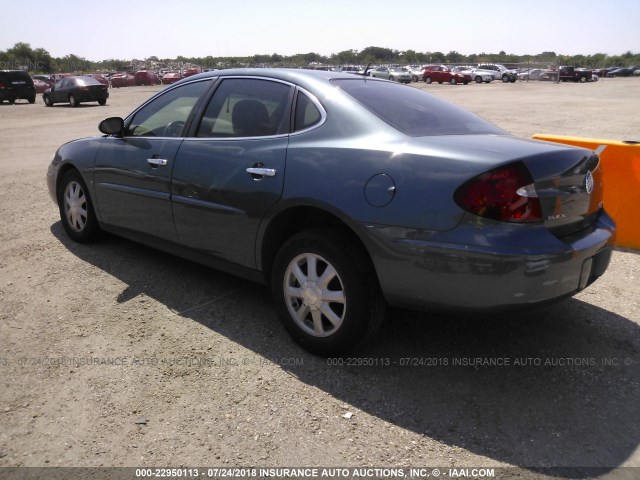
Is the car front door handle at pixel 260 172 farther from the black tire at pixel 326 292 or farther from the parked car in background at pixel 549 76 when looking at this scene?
the parked car in background at pixel 549 76

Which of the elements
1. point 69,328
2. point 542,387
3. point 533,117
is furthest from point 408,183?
point 533,117

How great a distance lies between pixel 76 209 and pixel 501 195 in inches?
163

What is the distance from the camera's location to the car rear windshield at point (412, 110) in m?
3.36

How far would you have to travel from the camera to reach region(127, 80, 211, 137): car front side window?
14.2 ft

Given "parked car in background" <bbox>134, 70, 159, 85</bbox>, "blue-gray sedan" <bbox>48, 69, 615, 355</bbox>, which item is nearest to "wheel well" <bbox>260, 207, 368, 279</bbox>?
"blue-gray sedan" <bbox>48, 69, 615, 355</bbox>

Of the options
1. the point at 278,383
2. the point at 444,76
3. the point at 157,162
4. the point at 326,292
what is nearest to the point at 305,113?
the point at 326,292

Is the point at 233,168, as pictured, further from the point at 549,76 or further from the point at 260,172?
the point at 549,76

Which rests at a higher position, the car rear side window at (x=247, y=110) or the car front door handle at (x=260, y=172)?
the car rear side window at (x=247, y=110)

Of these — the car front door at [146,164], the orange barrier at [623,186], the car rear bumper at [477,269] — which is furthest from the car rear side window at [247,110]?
the orange barrier at [623,186]

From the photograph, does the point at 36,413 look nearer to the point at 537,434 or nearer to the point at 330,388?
the point at 330,388

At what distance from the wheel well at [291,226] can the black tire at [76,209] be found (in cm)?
236

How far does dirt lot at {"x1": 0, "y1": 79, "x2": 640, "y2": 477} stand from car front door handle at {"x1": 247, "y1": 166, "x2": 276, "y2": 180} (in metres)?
1.03

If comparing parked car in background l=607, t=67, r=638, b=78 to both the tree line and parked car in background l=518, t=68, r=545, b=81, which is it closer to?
the tree line

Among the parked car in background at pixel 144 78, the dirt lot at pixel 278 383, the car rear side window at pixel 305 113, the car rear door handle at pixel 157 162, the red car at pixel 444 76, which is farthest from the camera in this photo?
the parked car in background at pixel 144 78
